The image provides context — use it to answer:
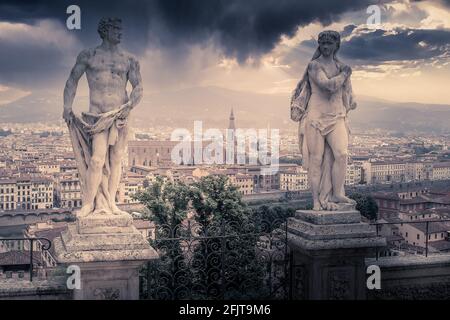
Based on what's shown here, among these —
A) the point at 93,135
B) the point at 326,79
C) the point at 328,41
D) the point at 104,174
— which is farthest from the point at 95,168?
the point at 328,41

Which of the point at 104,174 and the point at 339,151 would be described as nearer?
the point at 104,174

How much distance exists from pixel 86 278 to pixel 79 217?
25.3 inches

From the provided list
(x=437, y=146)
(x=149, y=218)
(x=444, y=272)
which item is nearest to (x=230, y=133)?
(x=437, y=146)

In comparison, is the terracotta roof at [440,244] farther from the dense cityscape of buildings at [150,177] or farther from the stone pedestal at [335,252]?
the stone pedestal at [335,252]

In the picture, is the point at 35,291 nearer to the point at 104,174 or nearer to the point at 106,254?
the point at 106,254

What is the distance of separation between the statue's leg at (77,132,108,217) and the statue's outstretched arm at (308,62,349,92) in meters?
2.50

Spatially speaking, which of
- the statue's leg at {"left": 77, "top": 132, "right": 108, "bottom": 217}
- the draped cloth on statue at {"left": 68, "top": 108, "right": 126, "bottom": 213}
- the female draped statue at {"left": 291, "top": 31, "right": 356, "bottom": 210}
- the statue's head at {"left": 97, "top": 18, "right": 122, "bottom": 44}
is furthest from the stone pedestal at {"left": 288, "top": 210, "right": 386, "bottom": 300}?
the statue's head at {"left": 97, "top": 18, "right": 122, "bottom": 44}

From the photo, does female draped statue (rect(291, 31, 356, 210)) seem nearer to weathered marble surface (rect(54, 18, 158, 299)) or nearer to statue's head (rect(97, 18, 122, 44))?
weathered marble surface (rect(54, 18, 158, 299))

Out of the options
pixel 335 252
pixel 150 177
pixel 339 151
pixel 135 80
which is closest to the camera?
pixel 135 80

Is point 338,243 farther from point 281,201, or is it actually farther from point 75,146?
point 281,201

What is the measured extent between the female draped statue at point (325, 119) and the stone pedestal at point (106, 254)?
2.21m

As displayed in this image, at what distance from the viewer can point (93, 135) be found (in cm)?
556

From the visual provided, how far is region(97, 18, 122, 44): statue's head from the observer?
5.68m

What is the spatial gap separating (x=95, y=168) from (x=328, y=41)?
307cm
